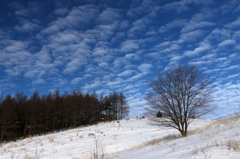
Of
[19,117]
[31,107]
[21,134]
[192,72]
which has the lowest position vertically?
[21,134]

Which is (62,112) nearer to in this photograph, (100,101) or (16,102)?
(16,102)

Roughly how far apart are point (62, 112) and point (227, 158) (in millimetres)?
43695

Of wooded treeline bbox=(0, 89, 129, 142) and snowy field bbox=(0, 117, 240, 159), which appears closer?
snowy field bbox=(0, 117, 240, 159)

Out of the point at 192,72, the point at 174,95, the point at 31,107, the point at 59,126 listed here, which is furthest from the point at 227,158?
the point at 59,126

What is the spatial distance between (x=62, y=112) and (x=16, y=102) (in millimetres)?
11604

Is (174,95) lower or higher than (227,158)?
higher

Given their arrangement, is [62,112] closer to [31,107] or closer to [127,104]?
[31,107]

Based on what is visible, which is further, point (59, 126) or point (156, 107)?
point (59, 126)

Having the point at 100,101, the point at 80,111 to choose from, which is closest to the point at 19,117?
the point at 80,111

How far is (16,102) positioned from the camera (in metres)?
39.2

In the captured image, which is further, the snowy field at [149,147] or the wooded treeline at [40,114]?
the wooded treeline at [40,114]

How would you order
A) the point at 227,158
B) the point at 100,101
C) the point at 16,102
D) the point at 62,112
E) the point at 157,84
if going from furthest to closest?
the point at 100,101
the point at 62,112
the point at 16,102
the point at 157,84
the point at 227,158

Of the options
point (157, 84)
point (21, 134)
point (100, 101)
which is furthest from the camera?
point (100, 101)

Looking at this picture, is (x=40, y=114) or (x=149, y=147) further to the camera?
(x=40, y=114)
